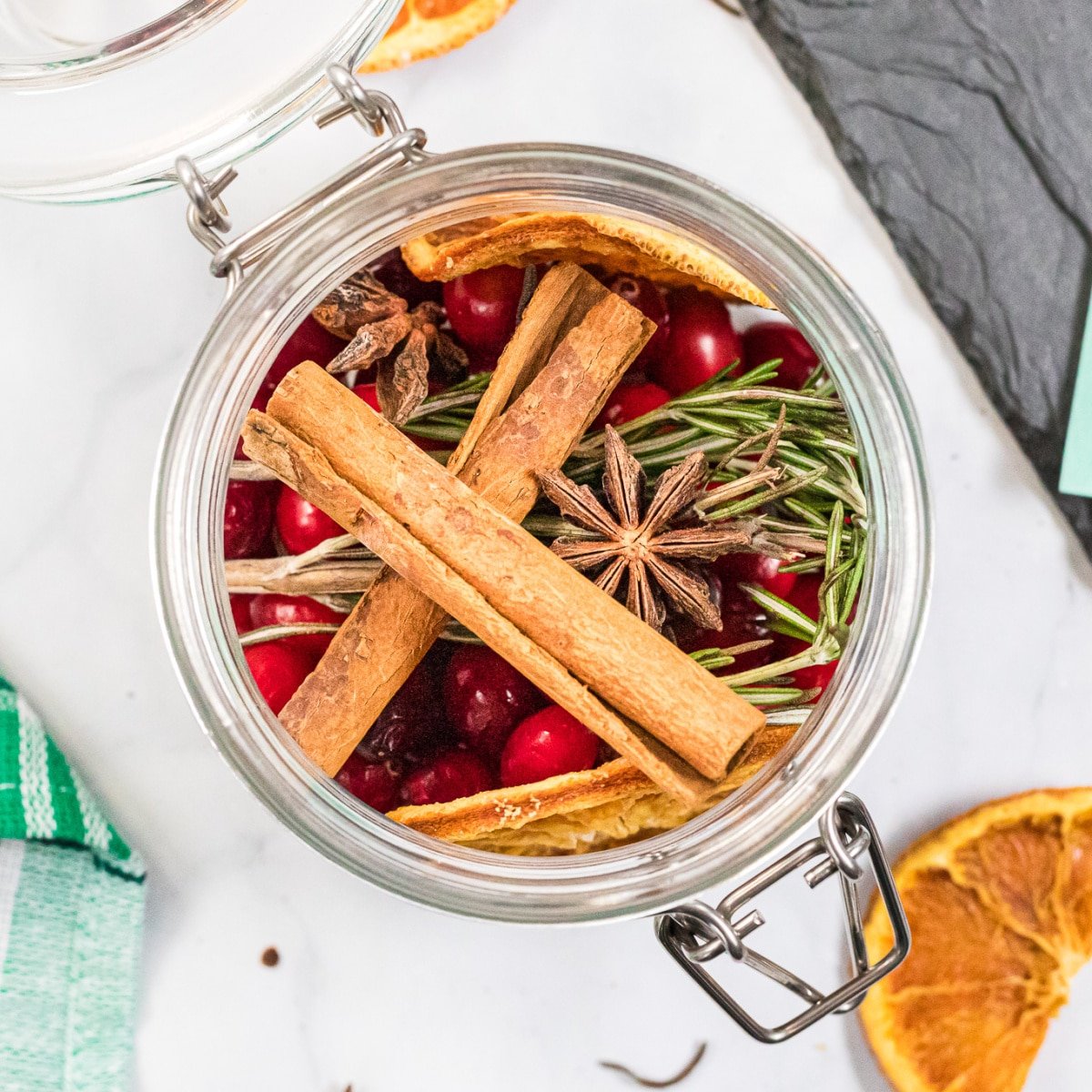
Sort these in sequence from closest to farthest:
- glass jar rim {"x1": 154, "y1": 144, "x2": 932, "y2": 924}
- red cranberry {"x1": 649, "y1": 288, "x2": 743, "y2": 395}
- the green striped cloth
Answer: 1. glass jar rim {"x1": 154, "y1": 144, "x2": 932, "y2": 924}
2. red cranberry {"x1": 649, "y1": 288, "x2": 743, "y2": 395}
3. the green striped cloth

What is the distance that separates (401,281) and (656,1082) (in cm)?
54

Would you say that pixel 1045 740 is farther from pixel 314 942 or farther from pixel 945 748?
pixel 314 942

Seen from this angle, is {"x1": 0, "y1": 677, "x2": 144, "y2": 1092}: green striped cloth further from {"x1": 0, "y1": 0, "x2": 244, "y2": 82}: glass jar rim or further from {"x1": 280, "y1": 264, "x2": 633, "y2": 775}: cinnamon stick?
{"x1": 0, "y1": 0, "x2": 244, "y2": 82}: glass jar rim

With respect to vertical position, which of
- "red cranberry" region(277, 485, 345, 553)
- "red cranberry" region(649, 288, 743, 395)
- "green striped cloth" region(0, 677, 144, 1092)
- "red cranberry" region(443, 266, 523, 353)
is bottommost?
"green striped cloth" region(0, 677, 144, 1092)

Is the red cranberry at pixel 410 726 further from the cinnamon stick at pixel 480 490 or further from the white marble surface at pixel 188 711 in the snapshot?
the white marble surface at pixel 188 711

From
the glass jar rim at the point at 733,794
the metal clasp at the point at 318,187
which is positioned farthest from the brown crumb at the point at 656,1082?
the metal clasp at the point at 318,187

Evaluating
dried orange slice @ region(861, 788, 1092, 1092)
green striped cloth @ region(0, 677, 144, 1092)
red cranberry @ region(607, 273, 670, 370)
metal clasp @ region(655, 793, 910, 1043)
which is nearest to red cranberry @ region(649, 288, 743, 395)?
red cranberry @ region(607, 273, 670, 370)

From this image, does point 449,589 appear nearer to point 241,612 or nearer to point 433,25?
point 241,612

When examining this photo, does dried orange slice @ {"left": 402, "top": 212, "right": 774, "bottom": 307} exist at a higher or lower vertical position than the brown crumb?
higher

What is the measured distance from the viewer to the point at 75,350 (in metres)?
0.70

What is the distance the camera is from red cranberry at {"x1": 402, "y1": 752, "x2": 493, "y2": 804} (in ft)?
1.70

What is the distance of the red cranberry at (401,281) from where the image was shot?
0.56m

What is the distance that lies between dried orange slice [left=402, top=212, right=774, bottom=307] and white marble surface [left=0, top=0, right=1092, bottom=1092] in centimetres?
20

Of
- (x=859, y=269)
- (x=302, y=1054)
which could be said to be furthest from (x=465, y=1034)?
(x=859, y=269)
